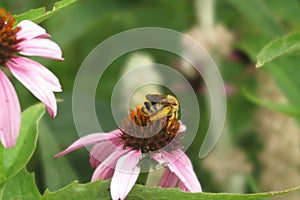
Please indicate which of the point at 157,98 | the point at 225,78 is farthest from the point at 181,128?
the point at 225,78

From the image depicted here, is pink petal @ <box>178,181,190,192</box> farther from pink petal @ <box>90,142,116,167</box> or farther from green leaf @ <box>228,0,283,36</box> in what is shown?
green leaf @ <box>228,0,283,36</box>

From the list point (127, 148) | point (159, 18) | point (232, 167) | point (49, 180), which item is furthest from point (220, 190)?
point (127, 148)

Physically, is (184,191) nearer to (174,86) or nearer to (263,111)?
(174,86)

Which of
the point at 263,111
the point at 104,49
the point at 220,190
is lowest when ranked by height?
the point at 220,190

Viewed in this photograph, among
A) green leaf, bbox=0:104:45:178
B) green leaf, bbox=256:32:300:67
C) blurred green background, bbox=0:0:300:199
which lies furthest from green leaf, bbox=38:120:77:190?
green leaf, bbox=256:32:300:67

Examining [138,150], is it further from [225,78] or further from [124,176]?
[225,78]

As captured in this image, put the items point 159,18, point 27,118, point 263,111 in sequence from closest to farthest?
point 27,118
point 263,111
point 159,18
